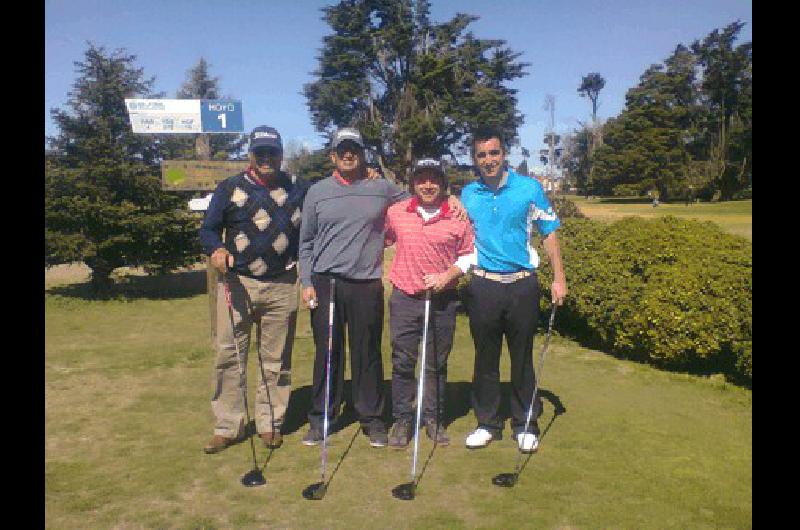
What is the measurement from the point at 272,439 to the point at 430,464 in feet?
4.03

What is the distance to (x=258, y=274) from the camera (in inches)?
181

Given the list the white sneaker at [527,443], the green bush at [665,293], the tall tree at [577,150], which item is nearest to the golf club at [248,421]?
the white sneaker at [527,443]

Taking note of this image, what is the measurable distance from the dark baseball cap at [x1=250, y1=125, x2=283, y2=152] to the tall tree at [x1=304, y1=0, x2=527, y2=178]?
3734cm

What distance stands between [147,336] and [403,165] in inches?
1360

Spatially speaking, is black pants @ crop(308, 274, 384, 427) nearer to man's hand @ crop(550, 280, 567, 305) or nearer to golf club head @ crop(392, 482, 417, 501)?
golf club head @ crop(392, 482, 417, 501)

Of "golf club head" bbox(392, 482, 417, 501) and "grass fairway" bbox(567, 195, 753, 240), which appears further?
"grass fairway" bbox(567, 195, 753, 240)

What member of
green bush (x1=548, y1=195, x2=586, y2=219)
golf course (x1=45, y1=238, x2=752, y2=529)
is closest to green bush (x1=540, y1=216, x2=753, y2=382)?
golf course (x1=45, y1=238, x2=752, y2=529)

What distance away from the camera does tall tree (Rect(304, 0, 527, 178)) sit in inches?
1673

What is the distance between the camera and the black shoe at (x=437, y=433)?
4730mm

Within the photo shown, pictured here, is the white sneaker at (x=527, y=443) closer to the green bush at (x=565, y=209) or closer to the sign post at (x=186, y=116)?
the sign post at (x=186, y=116)

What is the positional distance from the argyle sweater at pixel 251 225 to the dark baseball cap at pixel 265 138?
0.25 meters

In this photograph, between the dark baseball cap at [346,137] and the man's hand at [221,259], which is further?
the dark baseball cap at [346,137]

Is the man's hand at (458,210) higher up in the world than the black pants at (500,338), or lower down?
higher up

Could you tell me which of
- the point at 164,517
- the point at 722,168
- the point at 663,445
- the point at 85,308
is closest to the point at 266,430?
the point at 164,517
